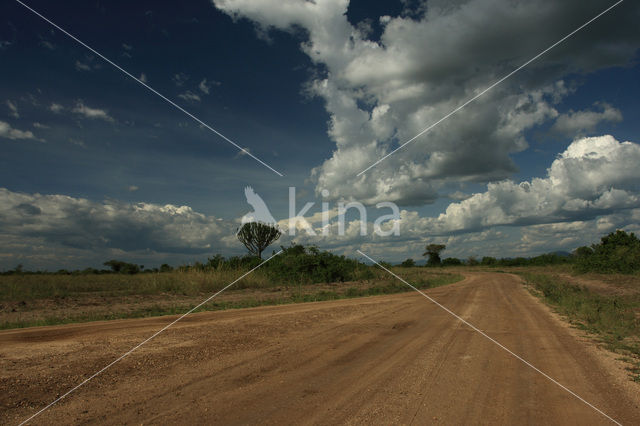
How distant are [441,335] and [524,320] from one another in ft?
14.2

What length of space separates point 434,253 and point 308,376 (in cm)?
9697

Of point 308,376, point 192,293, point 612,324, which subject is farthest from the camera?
point 192,293

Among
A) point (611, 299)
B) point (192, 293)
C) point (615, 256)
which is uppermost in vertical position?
point (615, 256)

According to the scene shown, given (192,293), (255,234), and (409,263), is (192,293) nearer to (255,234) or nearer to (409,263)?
(255,234)

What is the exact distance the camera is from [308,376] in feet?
19.3

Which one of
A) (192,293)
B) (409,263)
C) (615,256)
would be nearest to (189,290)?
(192,293)

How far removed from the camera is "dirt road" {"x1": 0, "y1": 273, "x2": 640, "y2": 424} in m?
4.46

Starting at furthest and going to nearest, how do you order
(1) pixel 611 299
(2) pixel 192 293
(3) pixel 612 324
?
(2) pixel 192 293, (1) pixel 611 299, (3) pixel 612 324

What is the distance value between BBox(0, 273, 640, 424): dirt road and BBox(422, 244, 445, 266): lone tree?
88.7 m

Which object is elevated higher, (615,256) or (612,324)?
(615,256)

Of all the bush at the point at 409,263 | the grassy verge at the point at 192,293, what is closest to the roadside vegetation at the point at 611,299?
the grassy verge at the point at 192,293

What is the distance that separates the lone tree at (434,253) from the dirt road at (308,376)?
8869 cm

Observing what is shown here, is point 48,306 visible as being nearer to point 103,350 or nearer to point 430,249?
point 103,350

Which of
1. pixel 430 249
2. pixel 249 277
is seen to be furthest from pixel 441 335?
pixel 430 249
